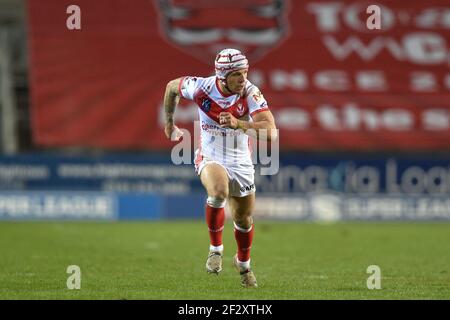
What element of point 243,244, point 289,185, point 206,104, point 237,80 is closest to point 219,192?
point 243,244

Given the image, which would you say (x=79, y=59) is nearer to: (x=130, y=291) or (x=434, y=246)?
(x=434, y=246)

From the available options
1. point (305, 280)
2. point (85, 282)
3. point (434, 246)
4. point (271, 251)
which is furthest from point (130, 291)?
point (434, 246)

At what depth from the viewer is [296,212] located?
79.5 feet

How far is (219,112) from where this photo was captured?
10773mm

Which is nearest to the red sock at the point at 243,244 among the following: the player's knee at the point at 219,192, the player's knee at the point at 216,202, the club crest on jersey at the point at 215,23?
the player's knee at the point at 216,202

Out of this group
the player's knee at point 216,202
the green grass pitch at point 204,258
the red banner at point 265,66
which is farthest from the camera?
the red banner at point 265,66

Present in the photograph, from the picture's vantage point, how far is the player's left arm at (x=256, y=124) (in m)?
10.2

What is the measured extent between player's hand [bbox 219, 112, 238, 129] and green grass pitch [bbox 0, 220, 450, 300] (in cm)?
155

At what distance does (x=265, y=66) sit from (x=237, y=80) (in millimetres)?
14222

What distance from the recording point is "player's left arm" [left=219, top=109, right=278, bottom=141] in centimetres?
1018

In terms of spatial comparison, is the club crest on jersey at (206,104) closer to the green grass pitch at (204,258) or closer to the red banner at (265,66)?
the green grass pitch at (204,258)

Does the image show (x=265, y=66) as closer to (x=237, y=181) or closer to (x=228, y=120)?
(x=237, y=181)

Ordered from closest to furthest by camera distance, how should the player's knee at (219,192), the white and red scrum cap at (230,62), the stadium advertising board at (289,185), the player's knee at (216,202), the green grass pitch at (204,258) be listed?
1. the green grass pitch at (204,258)
2. the white and red scrum cap at (230,62)
3. the player's knee at (219,192)
4. the player's knee at (216,202)
5. the stadium advertising board at (289,185)

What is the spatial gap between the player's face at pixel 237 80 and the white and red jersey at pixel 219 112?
0.17 metres
